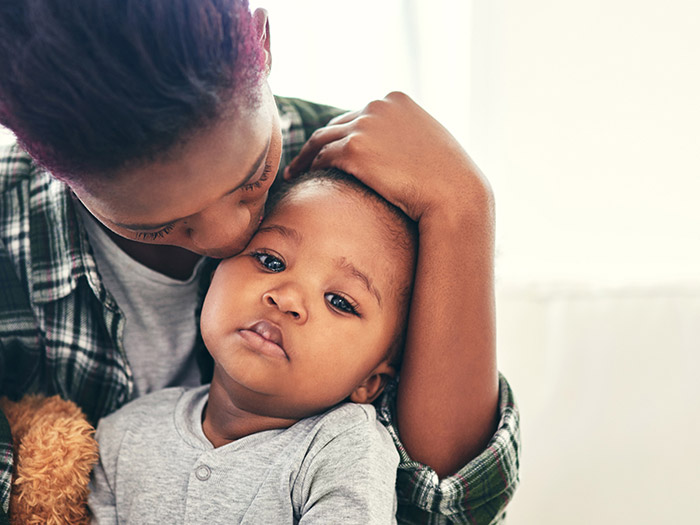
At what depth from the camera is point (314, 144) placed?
1.04 meters

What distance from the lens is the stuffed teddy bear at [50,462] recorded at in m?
0.91

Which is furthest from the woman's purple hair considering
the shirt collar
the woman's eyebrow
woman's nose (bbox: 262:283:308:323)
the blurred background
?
the blurred background

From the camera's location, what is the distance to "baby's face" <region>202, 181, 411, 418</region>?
0.86 metres

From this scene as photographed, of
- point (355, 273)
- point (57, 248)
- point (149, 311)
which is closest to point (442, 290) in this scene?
point (355, 273)

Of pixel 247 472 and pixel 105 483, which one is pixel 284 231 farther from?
pixel 105 483

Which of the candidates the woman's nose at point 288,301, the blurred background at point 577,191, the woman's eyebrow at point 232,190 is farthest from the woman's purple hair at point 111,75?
the blurred background at point 577,191

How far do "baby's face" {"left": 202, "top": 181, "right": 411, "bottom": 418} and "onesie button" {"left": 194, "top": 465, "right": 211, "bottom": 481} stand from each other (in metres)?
0.09

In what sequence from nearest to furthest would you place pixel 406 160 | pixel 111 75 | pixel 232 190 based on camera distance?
pixel 111 75 < pixel 232 190 < pixel 406 160

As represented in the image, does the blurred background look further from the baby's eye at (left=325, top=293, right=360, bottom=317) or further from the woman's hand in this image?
the baby's eye at (left=325, top=293, right=360, bottom=317)

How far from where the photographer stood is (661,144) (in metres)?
1.38

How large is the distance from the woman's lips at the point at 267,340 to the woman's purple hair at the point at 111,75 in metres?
0.28

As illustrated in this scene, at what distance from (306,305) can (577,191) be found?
0.82 meters

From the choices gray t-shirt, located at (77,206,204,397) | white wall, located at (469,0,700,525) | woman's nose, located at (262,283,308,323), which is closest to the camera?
woman's nose, located at (262,283,308,323)

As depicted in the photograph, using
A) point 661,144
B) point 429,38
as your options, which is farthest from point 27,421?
point 661,144
